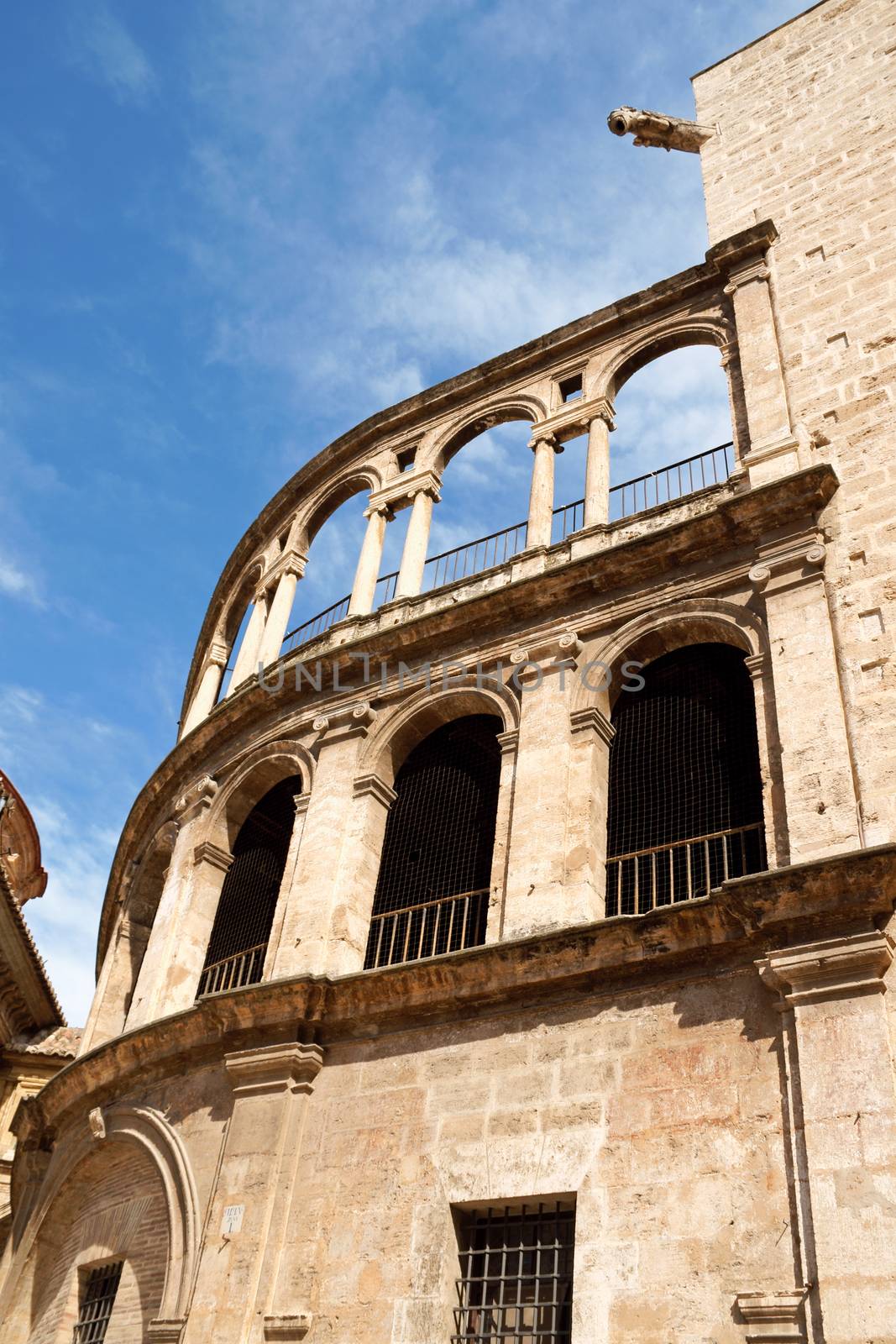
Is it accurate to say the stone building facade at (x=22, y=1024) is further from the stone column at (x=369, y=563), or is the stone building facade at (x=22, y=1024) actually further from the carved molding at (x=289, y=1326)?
the carved molding at (x=289, y=1326)

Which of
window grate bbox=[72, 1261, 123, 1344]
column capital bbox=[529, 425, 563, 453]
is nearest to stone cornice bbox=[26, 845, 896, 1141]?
window grate bbox=[72, 1261, 123, 1344]

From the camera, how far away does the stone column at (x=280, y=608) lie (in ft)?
48.3

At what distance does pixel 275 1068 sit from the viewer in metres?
9.66

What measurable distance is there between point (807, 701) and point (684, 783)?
137cm

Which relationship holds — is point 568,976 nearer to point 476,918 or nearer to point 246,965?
point 476,918

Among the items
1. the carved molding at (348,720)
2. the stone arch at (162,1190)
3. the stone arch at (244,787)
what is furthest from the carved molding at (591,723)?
the stone arch at (162,1190)

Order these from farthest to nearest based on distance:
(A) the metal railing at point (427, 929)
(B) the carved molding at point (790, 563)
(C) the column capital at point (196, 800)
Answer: (C) the column capital at point (196, 800), (A) the metal railing at point (427, 929), (B) the carved molding at point (790, 563)

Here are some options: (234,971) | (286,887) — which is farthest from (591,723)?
(234,971)

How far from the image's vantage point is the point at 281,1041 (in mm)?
9742

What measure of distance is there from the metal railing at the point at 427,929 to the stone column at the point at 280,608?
4.38 metres

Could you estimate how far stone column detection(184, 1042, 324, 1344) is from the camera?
8.52 meters

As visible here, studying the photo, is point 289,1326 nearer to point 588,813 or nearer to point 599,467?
point 588,813

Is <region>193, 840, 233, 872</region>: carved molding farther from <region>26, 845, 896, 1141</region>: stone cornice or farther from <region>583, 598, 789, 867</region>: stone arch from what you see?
<region>583, 598, 789, 867</region>: stone arch

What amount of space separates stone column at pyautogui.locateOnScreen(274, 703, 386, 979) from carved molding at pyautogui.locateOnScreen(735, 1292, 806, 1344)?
4.45 m
